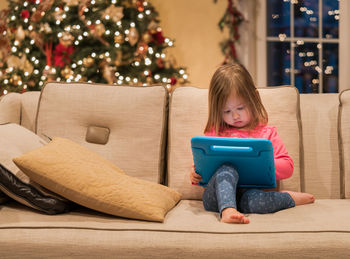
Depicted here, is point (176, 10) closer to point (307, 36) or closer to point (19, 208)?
point (307, 36)

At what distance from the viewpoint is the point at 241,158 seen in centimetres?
164

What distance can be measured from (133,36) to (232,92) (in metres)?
2.27

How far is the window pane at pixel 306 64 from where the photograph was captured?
13.8 feet

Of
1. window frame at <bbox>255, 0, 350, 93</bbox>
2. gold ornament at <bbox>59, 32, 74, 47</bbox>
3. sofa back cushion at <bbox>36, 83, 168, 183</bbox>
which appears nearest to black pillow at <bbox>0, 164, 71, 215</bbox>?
sofa back cushion at <bbox>36, 83, 168, 183</bbox>

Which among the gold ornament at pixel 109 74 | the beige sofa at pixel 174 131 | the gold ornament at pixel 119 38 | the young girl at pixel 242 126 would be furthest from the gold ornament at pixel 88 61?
the young girl at pixel 242 126

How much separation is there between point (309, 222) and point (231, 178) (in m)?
0.30

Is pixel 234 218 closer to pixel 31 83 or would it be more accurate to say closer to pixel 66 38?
pixel 66 38

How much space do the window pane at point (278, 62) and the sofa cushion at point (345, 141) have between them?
7.15ft

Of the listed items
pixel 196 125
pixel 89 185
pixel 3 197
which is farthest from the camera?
pixel 196 125

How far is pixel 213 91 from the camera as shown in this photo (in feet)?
6.22

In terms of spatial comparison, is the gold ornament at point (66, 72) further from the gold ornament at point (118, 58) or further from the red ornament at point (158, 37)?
the red ornament at point (158, 37)


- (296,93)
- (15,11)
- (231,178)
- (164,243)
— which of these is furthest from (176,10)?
(164,243)

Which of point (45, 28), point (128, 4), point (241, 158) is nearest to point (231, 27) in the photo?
point (128, 4)

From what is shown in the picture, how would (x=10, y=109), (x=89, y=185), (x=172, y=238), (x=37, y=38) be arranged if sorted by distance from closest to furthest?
(x=172, y=238) < (x=89, y=185) < (x=10, y=109) < (x=37, y=38)
